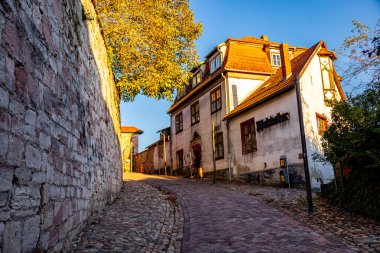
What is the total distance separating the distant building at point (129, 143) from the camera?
120ft

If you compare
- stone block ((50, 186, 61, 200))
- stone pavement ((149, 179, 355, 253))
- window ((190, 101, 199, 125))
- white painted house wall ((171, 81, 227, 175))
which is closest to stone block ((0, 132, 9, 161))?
stone block ((50, 186, 61, 200))

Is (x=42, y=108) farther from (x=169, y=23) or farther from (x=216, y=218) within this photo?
(x=169, y=23)

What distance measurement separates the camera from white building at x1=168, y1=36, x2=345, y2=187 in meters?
15.1

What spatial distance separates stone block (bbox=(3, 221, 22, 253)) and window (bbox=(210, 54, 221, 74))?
19255mm

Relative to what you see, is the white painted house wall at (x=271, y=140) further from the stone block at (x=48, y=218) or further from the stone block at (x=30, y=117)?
the stone block at (x=30, y=117)

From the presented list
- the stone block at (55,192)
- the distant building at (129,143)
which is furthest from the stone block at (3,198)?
the distant building at (129,143)

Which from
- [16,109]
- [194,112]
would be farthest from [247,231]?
[194,112]

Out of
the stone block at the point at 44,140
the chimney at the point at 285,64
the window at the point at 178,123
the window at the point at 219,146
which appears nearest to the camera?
the stone block at the point at 44,140

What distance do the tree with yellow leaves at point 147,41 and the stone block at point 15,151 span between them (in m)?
11.6

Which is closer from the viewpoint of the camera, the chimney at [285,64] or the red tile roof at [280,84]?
the red tile roof at [280,84]

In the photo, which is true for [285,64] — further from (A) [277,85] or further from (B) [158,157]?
(B) [158,157]

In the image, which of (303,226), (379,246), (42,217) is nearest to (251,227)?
(303,226)

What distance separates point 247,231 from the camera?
688 centimetres

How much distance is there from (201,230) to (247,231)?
937 mm
